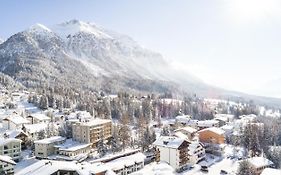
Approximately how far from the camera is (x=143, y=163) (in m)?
63.4

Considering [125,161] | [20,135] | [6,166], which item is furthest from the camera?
[20,135]

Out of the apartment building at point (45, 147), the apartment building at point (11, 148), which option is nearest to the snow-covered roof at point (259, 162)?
the apartment building at point (45, 147)

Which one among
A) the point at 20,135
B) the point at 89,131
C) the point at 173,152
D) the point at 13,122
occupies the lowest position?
the point at 173,152

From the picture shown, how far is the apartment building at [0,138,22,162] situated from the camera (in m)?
65.4

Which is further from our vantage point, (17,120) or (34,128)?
(17,120)

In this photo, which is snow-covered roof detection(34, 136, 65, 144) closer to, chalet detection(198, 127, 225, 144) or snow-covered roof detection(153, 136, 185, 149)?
snow-covered roof detection(153, 136, 185, 149)

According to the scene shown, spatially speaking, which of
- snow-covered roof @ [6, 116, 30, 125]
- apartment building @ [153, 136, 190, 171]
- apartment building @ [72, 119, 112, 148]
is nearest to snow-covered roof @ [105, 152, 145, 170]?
apartment building @ [153, 136, 190, 171]

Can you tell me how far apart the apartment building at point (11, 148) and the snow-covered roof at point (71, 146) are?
6832 mm

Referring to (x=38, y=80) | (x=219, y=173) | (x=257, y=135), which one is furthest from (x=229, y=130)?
(x=38, y=80)

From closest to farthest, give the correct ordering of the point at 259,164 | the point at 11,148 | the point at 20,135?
the point at 259,164
the point at 11,148
the point at 20,135

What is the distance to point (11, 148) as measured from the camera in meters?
66.6

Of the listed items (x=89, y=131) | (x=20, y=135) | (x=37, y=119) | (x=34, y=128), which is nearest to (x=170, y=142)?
(x=89, y=131)

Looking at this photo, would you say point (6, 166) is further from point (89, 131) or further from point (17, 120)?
point (17, 120)

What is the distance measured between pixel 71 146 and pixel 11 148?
1033cm
